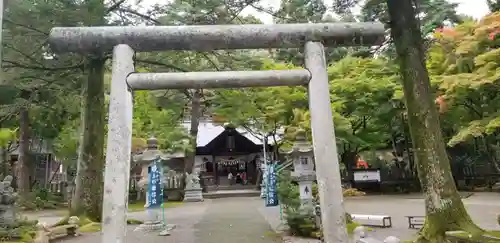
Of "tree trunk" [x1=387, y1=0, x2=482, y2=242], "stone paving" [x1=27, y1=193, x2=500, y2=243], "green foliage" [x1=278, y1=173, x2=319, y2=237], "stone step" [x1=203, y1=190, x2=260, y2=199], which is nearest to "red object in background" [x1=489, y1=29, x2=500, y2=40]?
"stone paving" [x1=27, y1=193, x2=500, y2=243]

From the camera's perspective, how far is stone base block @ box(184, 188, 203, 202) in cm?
2272

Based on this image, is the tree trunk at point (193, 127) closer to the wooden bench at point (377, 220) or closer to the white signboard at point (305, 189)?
the white signboard at point (305, 189)

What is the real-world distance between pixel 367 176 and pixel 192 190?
10.6 m

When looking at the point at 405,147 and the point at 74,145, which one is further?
the point at 405,147

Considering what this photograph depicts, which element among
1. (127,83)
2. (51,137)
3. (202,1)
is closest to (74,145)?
(51,137)

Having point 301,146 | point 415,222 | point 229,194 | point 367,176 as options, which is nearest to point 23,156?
point 229,194

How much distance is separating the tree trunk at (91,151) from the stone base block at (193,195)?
11.0m

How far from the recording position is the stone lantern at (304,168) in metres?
10.3

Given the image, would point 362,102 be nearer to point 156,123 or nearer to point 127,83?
point 156,123

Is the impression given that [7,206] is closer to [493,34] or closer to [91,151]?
[91,151]

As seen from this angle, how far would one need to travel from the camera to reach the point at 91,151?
11.8 meters

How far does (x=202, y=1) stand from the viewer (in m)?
9.83

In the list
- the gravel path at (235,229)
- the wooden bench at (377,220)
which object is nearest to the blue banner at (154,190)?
the gravel path at (235,229)

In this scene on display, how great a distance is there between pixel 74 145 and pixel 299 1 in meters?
16.4
